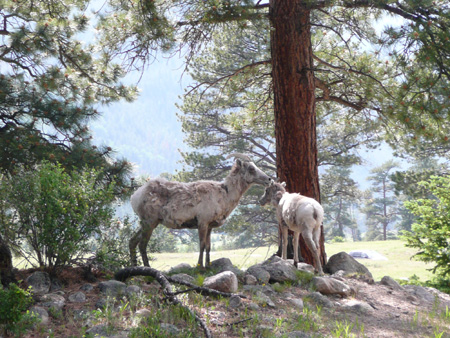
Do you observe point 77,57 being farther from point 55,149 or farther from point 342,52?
point 342,52

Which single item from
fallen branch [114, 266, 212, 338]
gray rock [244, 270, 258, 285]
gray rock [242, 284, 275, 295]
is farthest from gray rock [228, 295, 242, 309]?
gray rock [244, 270, 258, 285]

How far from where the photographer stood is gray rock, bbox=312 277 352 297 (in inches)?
242

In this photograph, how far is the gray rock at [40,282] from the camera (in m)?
5.11

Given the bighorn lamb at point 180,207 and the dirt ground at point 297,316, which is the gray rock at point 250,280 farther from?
the bighorn lamb at point 180,207

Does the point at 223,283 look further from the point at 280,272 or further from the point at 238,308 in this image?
the point at 280,272

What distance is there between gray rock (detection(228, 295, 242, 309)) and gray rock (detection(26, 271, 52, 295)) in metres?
2.18

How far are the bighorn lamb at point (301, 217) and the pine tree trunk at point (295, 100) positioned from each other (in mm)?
1043

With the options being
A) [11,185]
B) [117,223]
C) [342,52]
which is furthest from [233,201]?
[342,52]

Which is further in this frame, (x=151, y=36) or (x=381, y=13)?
(x=381, y=13)

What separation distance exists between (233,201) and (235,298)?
88.2 inches

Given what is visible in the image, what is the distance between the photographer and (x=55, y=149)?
308 inches

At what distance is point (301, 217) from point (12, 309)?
4257 mm

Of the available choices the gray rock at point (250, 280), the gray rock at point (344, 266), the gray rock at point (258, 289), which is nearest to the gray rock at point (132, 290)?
the gray rock at point (258, 289)

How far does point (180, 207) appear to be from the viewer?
6.80 m
